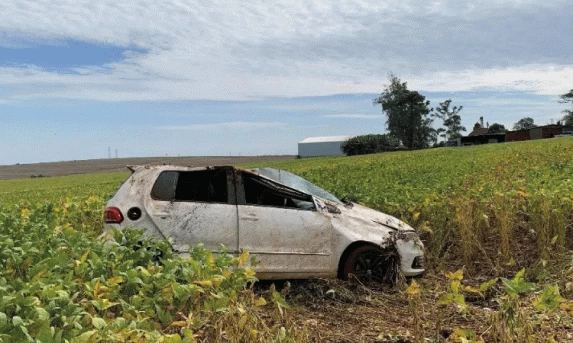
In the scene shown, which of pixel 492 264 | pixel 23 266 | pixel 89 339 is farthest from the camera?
pixel 492 264

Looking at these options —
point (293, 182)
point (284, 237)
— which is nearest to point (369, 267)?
point (284, 237)

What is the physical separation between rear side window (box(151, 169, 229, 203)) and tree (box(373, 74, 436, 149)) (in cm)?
9054

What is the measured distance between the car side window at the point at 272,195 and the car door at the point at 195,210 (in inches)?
9.0

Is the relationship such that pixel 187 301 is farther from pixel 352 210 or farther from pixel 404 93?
pixel 404 93

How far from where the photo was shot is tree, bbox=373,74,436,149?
95750mm

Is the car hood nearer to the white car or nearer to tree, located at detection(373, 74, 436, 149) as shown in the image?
the white car

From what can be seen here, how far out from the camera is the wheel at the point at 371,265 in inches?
279

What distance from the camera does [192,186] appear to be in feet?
23.6

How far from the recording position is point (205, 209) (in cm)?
698

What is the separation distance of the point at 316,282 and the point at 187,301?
3860 mm

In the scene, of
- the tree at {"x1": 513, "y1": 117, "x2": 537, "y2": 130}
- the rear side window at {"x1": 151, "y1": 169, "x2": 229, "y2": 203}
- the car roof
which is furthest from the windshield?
the tree at {"x1": 513, "y1": 117, "x2": 537, "y2": 130}

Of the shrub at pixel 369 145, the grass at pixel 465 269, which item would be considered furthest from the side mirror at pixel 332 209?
the shrub at pixel 369 145

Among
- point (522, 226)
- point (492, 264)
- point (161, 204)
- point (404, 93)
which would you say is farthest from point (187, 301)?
point (404, 93)

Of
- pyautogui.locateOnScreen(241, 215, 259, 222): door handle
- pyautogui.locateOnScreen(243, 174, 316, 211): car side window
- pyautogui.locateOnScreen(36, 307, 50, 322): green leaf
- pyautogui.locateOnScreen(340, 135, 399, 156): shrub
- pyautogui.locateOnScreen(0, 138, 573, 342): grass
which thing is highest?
pyautogui.locateOnScreen(340, 135, 399, 156): shrub
